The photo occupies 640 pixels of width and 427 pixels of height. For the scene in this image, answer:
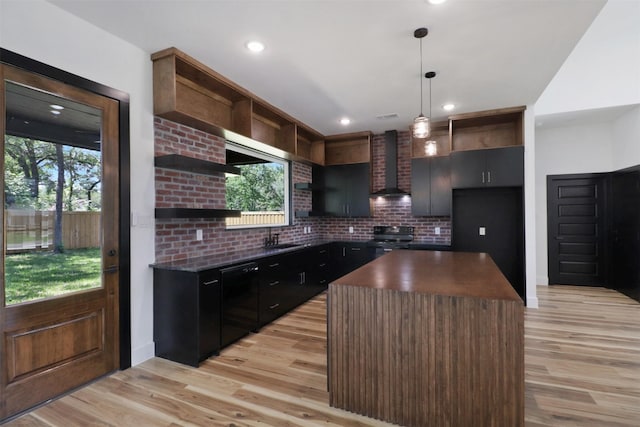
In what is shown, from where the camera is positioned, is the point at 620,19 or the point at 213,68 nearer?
the point at 213,68

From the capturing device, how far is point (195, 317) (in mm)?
2586

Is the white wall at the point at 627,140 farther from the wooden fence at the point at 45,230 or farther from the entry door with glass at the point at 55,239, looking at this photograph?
the wooden fence at the point at 45,230

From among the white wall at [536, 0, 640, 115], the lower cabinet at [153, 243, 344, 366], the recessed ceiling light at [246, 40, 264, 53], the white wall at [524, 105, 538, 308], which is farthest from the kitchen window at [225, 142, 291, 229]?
the white wall at [536, 0, 640, 115]

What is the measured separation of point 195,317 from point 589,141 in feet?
22.2

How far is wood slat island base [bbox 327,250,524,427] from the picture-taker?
1607mm

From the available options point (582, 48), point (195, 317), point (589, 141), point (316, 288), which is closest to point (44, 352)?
point (195, 317)

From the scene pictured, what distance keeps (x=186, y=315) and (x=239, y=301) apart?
1.85 feet

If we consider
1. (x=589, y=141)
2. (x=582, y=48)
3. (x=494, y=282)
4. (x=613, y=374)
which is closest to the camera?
(x=494, y=282)

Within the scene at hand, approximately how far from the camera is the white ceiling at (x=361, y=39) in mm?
2117

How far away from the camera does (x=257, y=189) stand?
4.50 m

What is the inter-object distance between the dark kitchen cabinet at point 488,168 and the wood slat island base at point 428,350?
9.39 feet

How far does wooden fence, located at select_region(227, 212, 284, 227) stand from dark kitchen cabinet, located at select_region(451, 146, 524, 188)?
9.34ft

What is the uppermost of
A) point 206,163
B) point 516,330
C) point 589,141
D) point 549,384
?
point 589,141

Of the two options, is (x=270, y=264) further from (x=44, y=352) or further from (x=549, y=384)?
(x=549, y=384)
